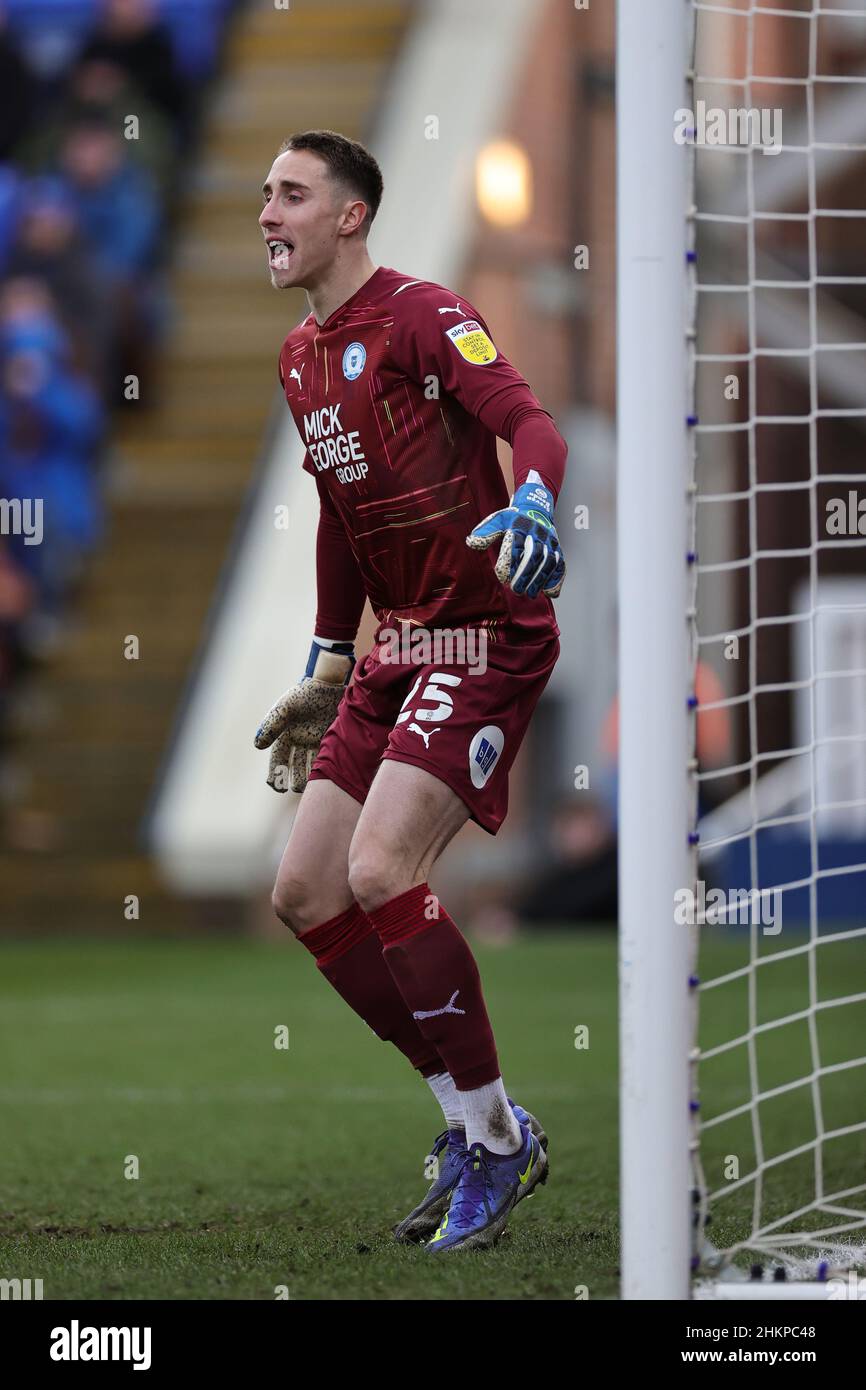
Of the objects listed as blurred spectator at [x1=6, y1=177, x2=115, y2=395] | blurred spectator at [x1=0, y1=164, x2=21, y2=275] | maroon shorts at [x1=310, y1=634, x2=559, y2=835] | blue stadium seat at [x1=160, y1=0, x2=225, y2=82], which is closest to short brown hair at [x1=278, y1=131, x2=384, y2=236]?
maroon shorts at [x1=310, y1=634, x2=559, y2=835]

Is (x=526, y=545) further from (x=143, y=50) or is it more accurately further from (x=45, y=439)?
(x=143, y=50)

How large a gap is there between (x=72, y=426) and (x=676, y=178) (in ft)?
31.9

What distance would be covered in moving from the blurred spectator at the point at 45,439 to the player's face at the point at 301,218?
27.9ft

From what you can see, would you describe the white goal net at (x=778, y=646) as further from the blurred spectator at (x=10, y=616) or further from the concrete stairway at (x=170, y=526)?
the blurred spectator at (x=10, y=616)

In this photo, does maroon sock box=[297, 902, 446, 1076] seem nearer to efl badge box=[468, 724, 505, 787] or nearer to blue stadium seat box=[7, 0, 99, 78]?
efl badge box=[468, 724, 505, 787]

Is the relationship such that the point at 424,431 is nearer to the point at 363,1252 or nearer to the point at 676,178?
the point at 676,178

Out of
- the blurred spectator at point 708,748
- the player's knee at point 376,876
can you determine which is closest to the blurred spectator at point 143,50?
the blurred spectator at point 708,748

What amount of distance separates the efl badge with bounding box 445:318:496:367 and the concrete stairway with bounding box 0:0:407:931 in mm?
8285

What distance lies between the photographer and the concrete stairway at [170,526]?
12.1m

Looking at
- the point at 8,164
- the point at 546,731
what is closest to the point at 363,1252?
the point at 8,164

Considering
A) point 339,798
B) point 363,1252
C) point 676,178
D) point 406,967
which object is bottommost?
→ point 363,1252

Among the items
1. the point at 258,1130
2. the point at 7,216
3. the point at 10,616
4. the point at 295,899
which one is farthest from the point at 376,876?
the point at 7,216

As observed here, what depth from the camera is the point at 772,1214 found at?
165 inches

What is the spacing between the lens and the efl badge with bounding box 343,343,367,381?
3.92 metres
